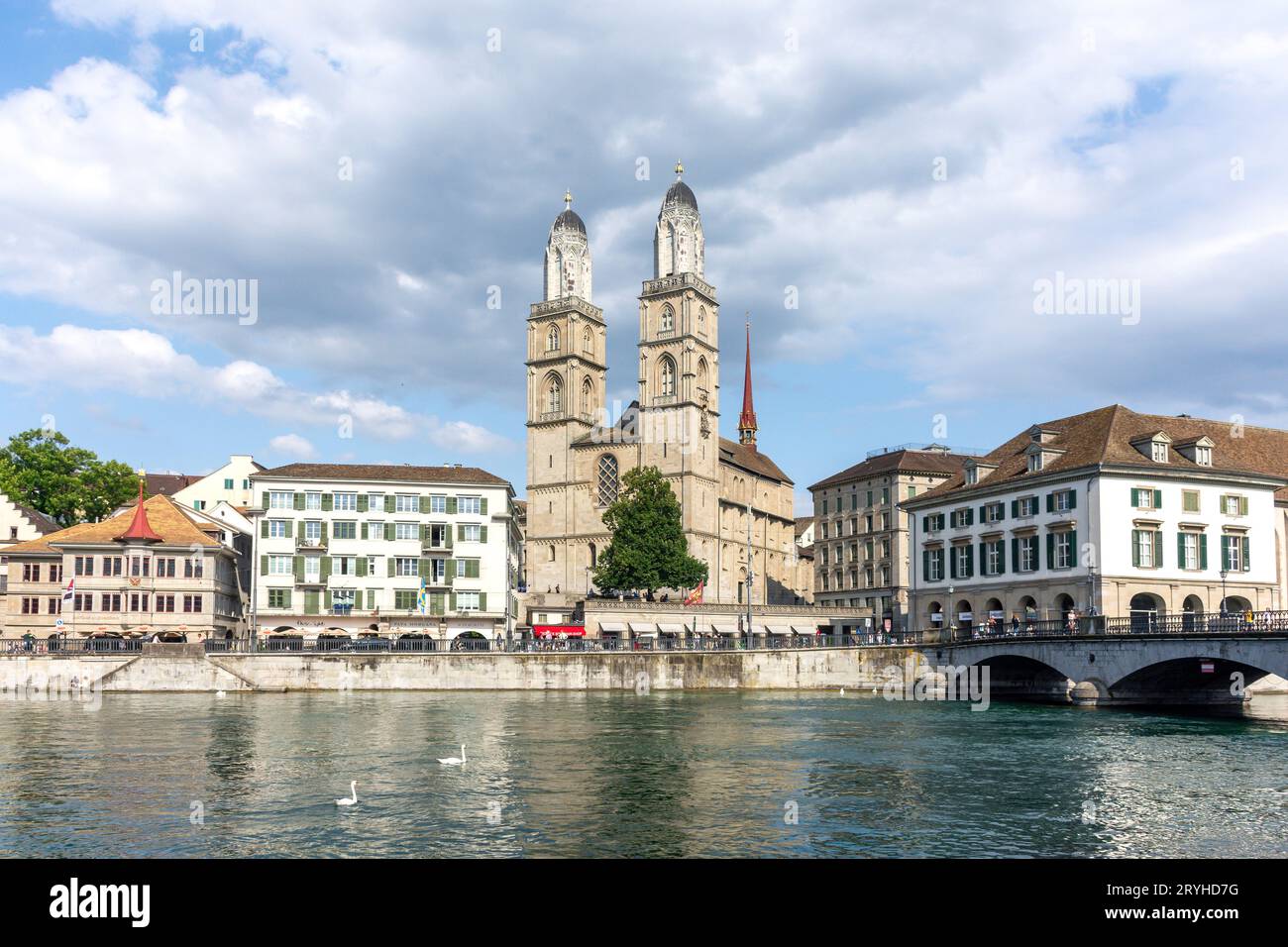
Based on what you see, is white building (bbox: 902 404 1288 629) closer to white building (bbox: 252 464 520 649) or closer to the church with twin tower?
white building (bbox: 252 464 520 649)

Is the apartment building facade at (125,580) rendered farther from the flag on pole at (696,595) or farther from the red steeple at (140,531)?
the flag on pole at (696,595)

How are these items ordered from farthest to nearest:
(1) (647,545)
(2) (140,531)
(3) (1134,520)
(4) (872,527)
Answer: (4) (872,527), (1) (647,545), (2) (140,531), (3) (1134,520)

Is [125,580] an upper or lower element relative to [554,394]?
lower

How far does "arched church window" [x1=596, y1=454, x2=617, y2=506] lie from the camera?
366ft

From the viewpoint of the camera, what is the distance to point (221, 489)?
352ft

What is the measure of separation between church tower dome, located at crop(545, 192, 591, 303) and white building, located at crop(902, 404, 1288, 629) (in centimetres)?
A: 5863

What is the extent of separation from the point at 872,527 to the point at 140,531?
61521 mm

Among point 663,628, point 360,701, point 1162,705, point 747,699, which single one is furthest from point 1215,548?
point 360,701

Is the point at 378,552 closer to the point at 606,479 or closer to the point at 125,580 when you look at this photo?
the point at 125,580

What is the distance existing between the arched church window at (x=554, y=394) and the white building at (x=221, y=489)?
27672 millimetres

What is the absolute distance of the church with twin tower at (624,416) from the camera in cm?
11081

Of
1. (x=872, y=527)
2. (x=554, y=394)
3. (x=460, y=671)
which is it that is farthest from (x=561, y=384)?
(x=460, y=671)

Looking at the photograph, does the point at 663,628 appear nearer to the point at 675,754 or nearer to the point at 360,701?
the point at 360,701

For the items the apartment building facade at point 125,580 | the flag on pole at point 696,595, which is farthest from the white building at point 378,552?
the flag on pole at point 696,595
